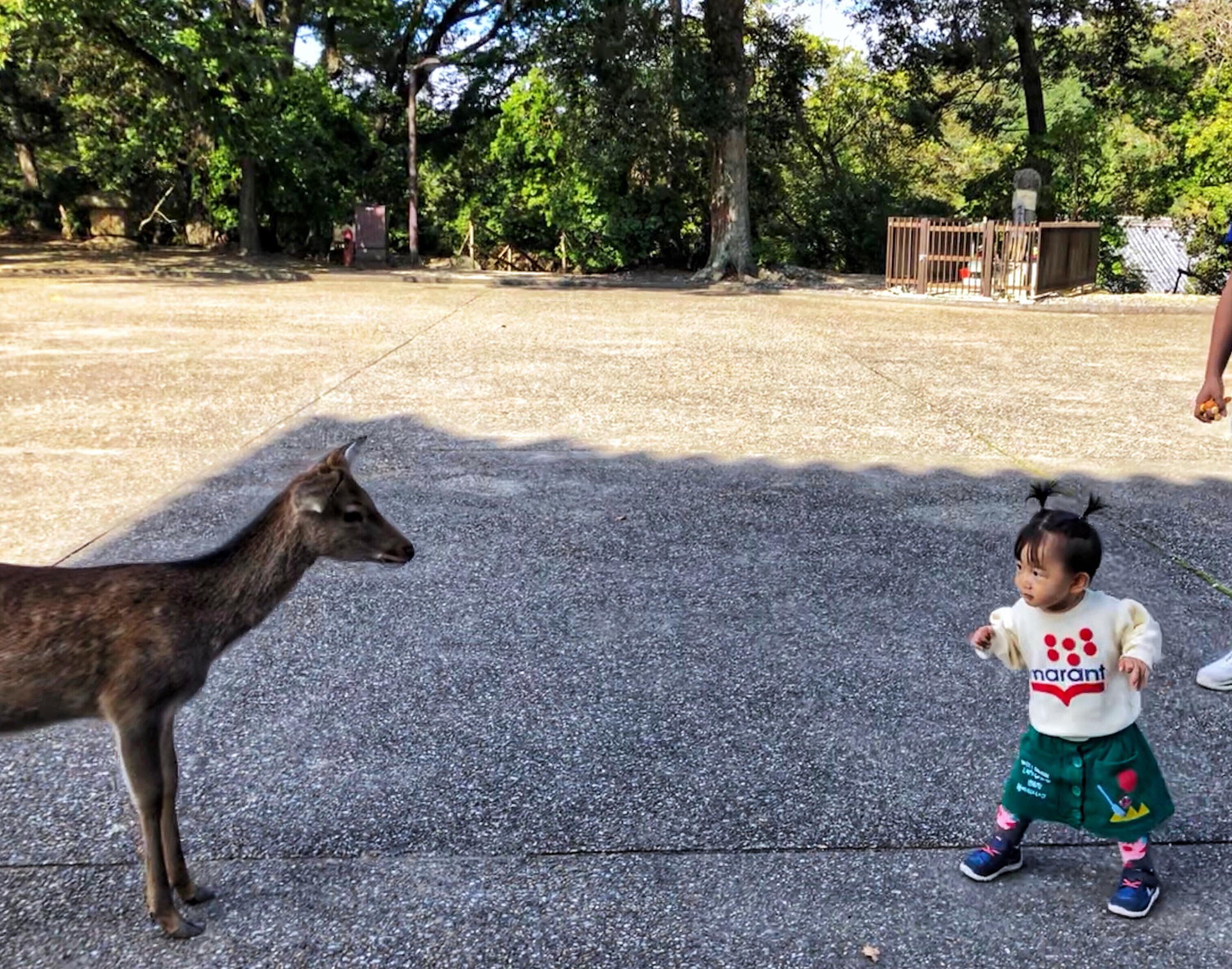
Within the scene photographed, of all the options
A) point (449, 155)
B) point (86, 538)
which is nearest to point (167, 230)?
point (449, 155)

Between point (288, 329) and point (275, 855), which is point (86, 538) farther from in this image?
point (288, 329)

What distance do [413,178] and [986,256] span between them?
13.1 metres

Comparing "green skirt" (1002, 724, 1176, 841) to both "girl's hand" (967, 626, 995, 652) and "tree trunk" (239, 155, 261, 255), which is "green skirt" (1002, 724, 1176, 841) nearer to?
"girl's hand" (967, 626, 995, 652)

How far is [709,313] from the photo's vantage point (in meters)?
17.3

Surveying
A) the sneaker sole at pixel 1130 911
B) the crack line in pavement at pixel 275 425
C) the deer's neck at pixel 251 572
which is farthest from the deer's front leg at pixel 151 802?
the crack line in pavement at pixel 275 425

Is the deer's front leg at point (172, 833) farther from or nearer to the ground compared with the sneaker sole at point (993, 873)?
farther from the ground

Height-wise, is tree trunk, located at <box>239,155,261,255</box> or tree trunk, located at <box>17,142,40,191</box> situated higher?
tree trunk, located at <box>17,142,40,191</box>

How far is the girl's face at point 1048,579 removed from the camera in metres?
2.76

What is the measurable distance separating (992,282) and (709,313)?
6825 millimetres

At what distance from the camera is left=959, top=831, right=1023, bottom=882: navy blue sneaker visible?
302 cm

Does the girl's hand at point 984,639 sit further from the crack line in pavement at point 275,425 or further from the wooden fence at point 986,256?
the wooden fence at point 986,256

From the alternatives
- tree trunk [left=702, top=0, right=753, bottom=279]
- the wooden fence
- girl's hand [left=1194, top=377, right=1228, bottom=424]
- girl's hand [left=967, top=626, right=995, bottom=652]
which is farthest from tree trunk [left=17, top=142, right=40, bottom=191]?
girl's hand [left=967, top=626, right=995, bottom=652]

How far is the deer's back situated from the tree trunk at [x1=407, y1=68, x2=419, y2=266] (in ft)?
78.8

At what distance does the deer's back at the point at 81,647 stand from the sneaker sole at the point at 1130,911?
239cm
